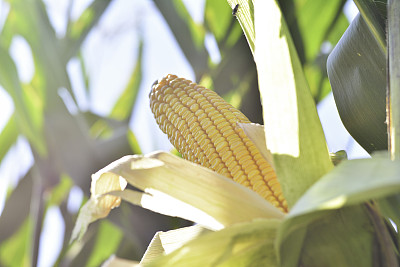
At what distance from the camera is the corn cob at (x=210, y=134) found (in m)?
0.43

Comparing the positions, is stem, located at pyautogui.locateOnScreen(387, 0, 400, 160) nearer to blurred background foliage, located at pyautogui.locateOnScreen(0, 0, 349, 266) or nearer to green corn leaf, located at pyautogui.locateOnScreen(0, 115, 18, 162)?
blurred background foliage, located at pyautogui.locateOnScreen(0, 0, 349, 266)

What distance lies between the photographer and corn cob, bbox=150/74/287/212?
16.9 inches

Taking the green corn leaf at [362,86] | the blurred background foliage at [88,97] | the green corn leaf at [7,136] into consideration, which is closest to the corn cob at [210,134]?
the green corn leaf at [362,86]

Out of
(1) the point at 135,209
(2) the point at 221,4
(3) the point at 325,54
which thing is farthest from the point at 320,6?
(1) the point at 135,209

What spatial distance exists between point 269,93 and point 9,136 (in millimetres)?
1319

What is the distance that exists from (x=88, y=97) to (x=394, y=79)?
1.39 meters

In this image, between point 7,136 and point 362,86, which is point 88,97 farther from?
point 362,86

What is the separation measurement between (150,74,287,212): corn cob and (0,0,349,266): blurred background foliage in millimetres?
606

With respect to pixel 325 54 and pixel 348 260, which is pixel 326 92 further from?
pixel 348 260

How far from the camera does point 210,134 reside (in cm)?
48

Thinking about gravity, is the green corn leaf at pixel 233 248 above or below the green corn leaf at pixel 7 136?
below

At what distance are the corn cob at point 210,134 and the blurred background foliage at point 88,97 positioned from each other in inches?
23.9

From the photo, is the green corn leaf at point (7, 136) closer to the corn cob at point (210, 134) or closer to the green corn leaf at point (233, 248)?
the corn cob at point (210, 134)

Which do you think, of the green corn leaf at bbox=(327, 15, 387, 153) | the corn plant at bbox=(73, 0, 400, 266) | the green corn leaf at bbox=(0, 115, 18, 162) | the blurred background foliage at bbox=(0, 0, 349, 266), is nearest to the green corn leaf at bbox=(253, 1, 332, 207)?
the corn plant at bbox=(73, 0, 400, 266)
